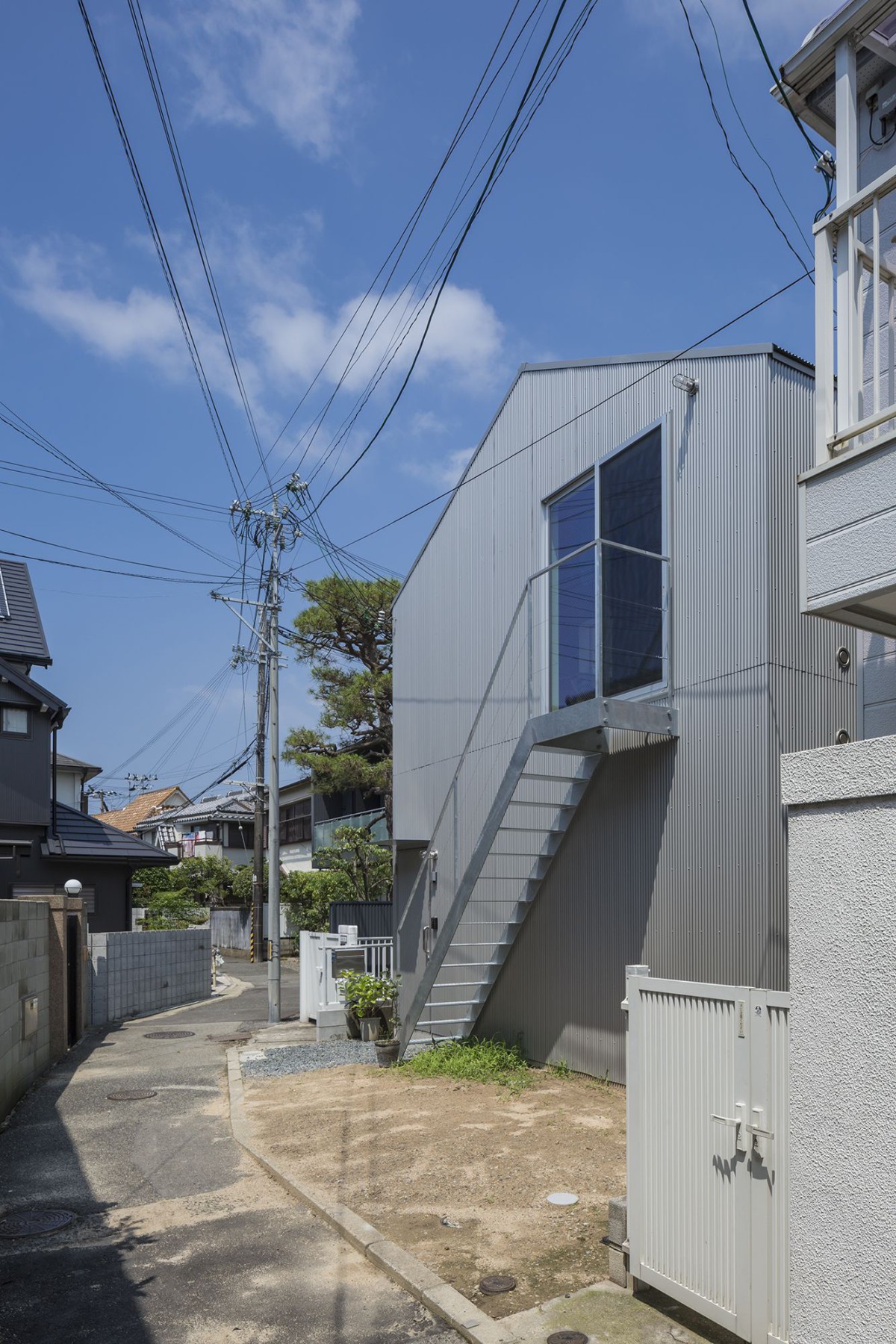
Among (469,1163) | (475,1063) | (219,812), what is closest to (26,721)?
(475,1063)

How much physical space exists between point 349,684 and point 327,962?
567 inches

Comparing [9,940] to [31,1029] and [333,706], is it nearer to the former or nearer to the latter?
[31,1029]

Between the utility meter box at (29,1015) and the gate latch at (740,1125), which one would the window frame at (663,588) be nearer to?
the gate latch at (740,1125)

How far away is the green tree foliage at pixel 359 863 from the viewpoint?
Result: 26250mm

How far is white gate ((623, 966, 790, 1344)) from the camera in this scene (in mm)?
4008

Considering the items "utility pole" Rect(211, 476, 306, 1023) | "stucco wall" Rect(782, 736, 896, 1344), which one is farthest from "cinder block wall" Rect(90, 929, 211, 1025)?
"stucco wall" Rect(782, 736, 896, 1344)

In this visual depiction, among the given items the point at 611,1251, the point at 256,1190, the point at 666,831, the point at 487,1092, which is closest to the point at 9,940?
the point at 256,1190

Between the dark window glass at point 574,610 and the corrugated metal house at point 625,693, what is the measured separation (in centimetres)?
3

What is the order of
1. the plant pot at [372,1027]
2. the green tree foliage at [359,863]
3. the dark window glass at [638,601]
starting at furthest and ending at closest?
the green tree foliage at [359,863] < the plant pot at [372,1027] < the dark window glass at [638,601]

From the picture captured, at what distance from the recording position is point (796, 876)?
12.9 ft

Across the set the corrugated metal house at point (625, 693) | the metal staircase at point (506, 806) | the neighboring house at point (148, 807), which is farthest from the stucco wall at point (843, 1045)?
the neighboring house at point (148, 807)

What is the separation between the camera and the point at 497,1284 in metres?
5.09

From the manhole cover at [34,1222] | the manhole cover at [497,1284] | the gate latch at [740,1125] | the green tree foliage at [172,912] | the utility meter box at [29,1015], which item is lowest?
the green tree foliage at [172,912]

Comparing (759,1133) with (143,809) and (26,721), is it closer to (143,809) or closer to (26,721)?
(26,721)
